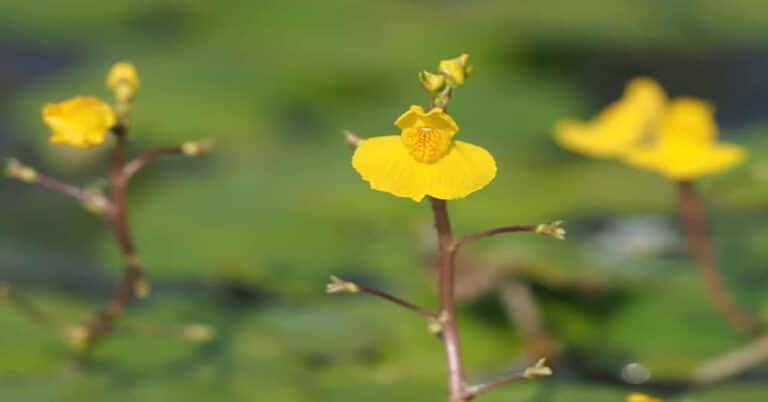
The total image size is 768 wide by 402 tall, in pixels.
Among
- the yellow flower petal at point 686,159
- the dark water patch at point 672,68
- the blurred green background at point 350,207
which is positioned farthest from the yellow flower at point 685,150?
the dark water patch at point 672,68

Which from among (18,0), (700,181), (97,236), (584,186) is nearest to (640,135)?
(700,181)

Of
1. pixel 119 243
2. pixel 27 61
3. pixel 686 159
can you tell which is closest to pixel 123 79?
pixel 119 243

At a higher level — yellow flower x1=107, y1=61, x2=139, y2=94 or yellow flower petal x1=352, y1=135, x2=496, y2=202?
yellow flower x1=107, y1=61, x2=139, y2=94

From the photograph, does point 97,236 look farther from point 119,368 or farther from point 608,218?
point 608,218

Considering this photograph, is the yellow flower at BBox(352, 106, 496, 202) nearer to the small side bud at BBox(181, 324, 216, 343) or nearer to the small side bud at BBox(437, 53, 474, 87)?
the small side bud at BBox(437, 53, 474, 87)

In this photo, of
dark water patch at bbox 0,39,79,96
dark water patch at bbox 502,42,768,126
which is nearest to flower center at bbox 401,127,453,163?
dark water patch at bbox 502,42,768,126

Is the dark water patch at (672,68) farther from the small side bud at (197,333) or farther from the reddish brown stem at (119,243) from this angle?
the reddish brown stem at (119,243)
